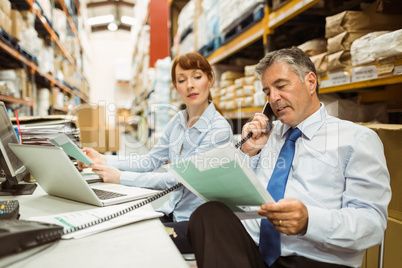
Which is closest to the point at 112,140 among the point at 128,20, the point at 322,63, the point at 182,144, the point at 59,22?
the point at 59,22

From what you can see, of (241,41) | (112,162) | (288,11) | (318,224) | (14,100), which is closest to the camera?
(318,224)

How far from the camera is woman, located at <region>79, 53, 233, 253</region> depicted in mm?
1351

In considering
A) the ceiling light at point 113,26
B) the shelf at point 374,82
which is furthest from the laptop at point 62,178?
the ceiling light at point 113,26

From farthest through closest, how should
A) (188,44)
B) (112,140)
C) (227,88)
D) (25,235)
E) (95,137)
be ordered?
1. (112,140)
2. (95,137)
3. (188,44)
4. (227,88)
5. (25,235)

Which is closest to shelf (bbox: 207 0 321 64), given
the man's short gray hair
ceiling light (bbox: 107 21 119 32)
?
the man's short gray hair

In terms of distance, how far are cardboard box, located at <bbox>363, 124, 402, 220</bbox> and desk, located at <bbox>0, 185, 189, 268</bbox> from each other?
1.06 m

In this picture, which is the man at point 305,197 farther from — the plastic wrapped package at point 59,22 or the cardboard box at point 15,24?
the plastic wrapped package at point 59,22

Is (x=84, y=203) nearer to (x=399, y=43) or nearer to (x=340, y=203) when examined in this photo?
(x=340, y=203)

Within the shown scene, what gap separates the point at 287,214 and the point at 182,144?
3.13 feet

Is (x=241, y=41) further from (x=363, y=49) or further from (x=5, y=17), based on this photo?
(x=5, y=17)

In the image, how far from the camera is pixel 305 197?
104 cm

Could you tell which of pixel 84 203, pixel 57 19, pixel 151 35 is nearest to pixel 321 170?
pixel 84 203

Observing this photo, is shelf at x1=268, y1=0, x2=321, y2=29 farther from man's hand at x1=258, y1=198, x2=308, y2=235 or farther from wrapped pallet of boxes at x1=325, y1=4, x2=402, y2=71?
man's hand at x1=258, y1=198, x2=308, y2=235

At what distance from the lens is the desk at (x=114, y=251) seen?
580mm
